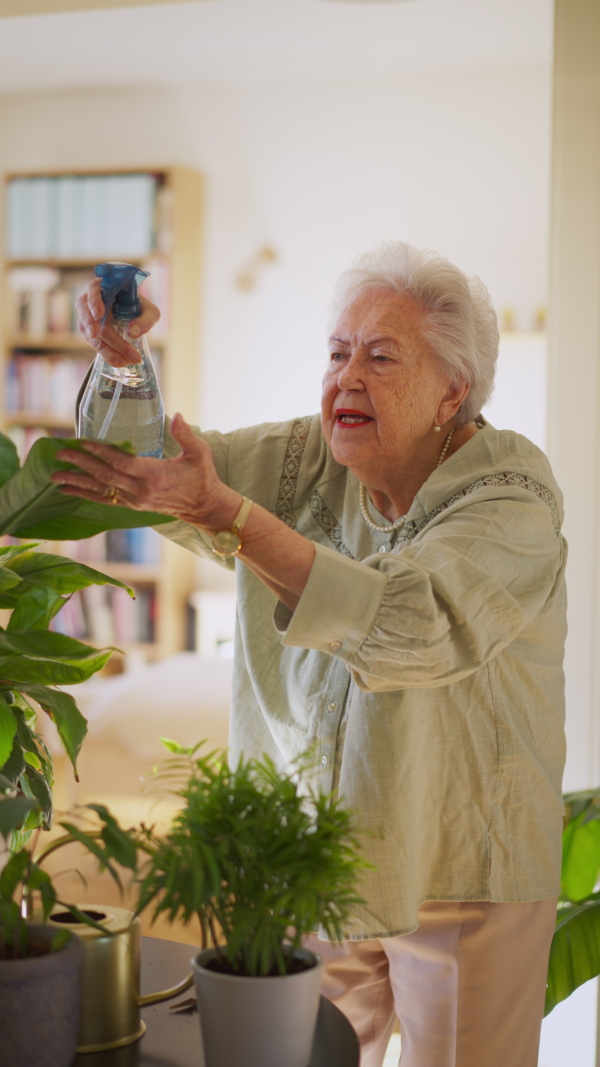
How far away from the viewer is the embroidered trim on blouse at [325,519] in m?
1.46

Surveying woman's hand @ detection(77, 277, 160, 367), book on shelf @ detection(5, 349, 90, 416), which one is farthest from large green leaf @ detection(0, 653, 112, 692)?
book on shelf @ detection(5, 349, 90, 416)

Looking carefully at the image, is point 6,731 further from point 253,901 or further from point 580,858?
point 580,858

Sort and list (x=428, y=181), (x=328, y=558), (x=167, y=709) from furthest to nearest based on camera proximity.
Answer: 1. (x=428, y=181)
2. (x=167, y=709)
3. (x=328, y=558)

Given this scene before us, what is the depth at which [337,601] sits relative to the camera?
971 mm

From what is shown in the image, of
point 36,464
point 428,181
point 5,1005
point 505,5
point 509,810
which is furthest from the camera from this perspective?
point 428,181

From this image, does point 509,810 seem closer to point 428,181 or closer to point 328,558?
point 328,558

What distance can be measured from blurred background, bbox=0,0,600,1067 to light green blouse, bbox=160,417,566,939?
2838 millimetres

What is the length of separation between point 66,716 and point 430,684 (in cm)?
39

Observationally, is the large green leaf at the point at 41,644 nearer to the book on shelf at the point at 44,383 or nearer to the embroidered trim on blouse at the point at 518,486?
the embroidered trim on blouse at the point at 518,486

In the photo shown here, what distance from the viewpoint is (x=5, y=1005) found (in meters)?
0.67

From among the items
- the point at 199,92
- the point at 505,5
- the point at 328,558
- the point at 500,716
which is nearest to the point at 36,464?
the point at 328,558

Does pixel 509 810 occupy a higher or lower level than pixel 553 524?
lower

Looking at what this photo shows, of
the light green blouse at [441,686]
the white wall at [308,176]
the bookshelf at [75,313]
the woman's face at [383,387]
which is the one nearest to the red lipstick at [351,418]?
the woman's face at [383,387]

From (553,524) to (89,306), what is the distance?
0.62m
